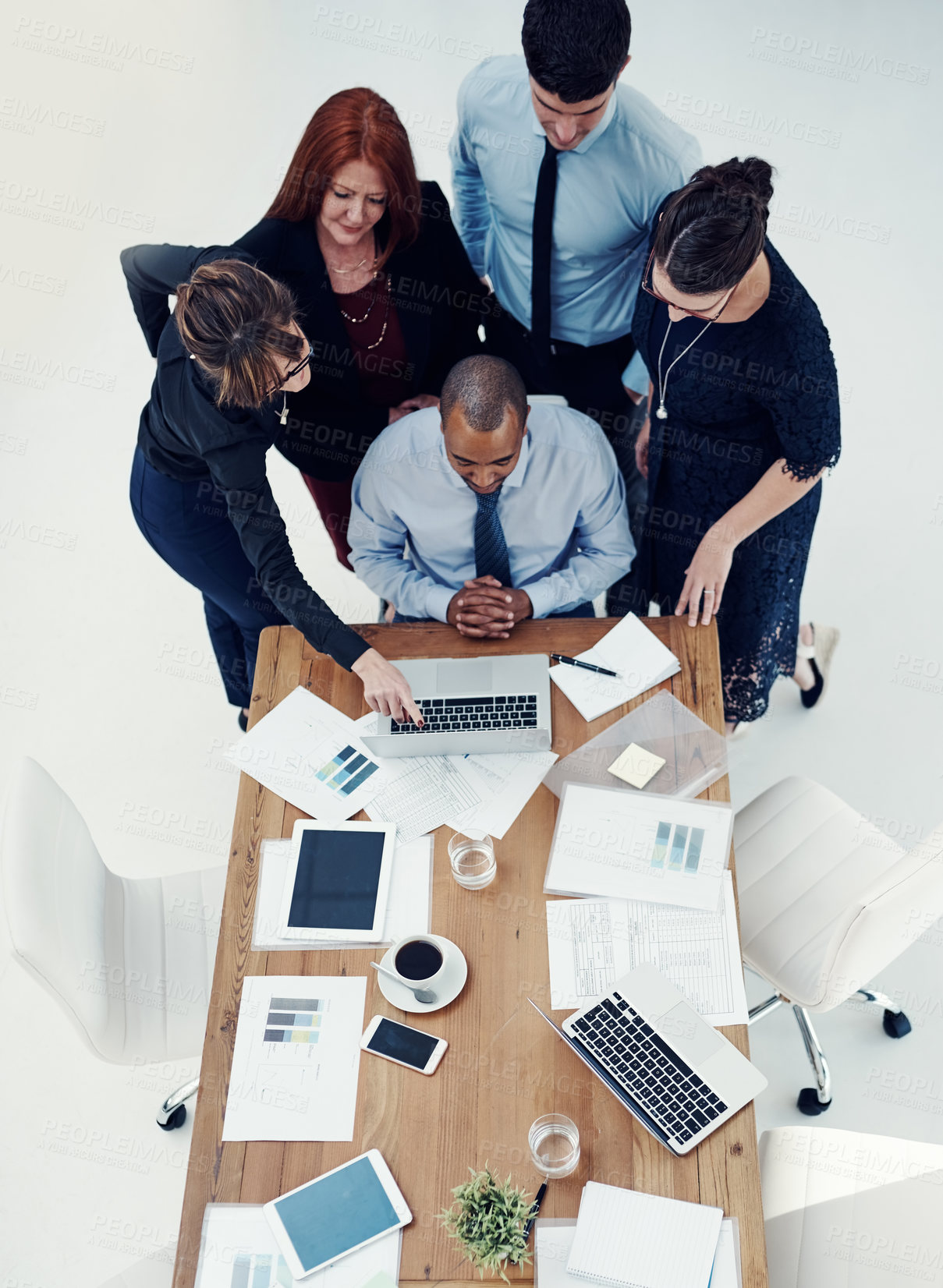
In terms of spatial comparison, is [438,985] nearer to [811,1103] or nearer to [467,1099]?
[467,1099]

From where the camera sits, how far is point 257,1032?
1816 millimetres

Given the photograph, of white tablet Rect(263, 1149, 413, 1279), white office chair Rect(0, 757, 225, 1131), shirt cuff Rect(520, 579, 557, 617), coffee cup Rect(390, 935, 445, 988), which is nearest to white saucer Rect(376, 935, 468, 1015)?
coffee cup Rect(390, 935, 445, 988)

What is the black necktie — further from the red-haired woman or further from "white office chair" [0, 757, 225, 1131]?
"white office chair" [0, 757, 225, 1131]

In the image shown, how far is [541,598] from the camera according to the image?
7.93 feet

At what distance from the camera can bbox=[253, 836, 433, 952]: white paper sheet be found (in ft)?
6.25

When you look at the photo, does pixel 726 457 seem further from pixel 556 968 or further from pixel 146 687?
pixel 146 687

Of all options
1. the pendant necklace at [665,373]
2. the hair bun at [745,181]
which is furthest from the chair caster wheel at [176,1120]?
the hair bun at [745,181]

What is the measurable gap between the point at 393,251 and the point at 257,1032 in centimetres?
159

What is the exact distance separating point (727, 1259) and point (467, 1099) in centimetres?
44

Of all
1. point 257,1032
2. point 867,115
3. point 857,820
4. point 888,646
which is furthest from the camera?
point 867,115

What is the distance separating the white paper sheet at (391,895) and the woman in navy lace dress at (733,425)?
801 millimetres

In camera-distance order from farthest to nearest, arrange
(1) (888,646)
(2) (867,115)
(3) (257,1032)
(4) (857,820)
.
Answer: (2) (867,115), (1) (888,646), (4) (857,820), (3) (257,1032)

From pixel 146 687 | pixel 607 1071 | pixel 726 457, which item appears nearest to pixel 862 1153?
pixel 607 1071

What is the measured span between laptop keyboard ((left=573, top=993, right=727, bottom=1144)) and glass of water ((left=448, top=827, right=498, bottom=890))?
296 millimetres
